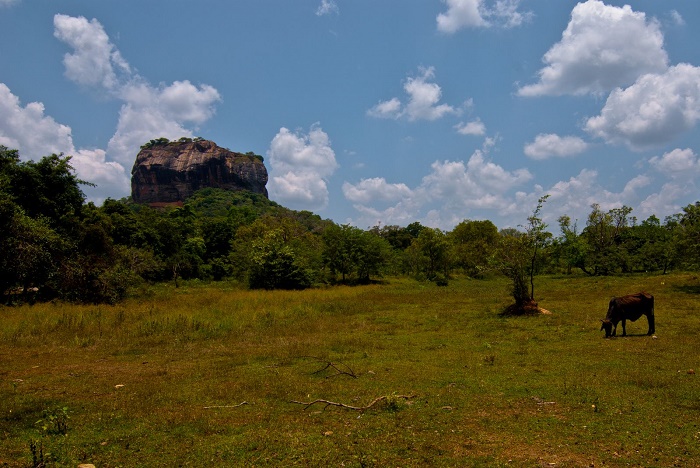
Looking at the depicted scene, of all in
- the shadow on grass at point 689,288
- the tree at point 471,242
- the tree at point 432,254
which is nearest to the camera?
the shadow on grass at point 689,288

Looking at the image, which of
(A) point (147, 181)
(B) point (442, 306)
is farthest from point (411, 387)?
(A) point (147, 181)

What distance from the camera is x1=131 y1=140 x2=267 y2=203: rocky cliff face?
164 meters

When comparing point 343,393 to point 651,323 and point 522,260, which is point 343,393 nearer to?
point 651,323

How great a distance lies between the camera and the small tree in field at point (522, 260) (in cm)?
2050

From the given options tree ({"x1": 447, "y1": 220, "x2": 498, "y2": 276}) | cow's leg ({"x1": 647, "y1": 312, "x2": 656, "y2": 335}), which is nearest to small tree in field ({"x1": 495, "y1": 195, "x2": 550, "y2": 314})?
cow's leg ({"x1": 647, "y1": 312, "x2": 656, "y2": 335})

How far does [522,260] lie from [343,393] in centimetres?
1628

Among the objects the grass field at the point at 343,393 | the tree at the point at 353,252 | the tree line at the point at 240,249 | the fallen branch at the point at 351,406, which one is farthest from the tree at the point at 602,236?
the fallen branch at the point at 351,406

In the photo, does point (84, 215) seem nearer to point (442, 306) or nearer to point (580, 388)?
point (442, 306)

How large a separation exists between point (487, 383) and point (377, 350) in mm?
4762

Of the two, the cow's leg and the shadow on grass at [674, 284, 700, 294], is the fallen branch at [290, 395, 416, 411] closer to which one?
the cow's leg

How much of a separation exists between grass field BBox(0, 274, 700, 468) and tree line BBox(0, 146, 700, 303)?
16.3ft

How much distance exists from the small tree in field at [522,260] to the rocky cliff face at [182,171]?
156462mm

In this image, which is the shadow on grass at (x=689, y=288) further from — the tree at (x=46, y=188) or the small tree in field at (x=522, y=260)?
the tree at (x=46, y=188)

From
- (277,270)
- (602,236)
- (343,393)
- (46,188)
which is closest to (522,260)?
(343,393)
